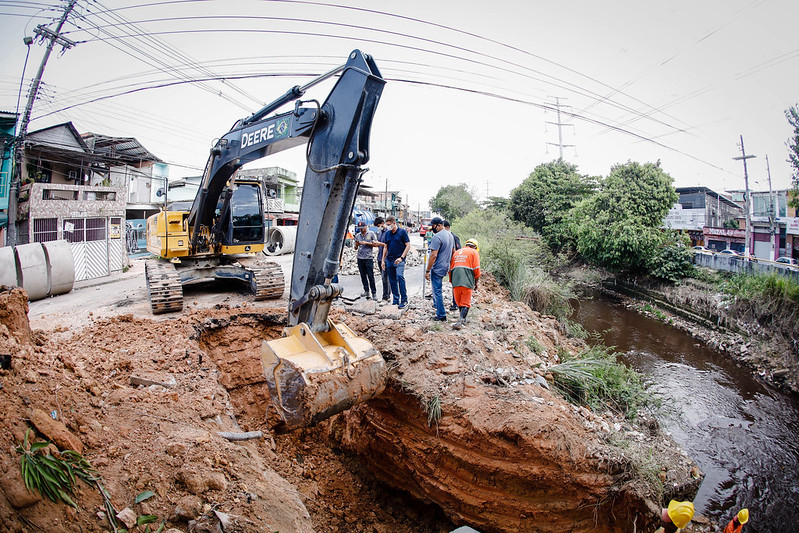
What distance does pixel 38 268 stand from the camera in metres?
9.45

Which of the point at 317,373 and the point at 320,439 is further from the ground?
the point at 317,373

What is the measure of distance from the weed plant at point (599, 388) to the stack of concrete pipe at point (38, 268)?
10.9 meters

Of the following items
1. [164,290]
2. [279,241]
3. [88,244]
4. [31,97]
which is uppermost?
[31,97]

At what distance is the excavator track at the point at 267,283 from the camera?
8039 millimetres

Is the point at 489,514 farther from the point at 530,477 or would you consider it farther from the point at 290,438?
the point at 290,438

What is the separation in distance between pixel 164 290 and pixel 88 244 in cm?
888

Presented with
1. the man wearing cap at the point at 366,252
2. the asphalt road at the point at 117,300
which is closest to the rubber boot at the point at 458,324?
the man wearing cap at the point at 366,252

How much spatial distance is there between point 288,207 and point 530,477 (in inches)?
1248

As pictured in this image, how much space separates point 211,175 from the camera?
22.0ft

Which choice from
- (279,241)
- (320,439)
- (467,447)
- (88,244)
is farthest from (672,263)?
(88,244)

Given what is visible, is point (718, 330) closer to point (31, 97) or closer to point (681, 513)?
point (681, 513)

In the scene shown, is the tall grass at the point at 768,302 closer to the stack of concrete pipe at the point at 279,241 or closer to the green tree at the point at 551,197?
the green tree at the point at 551,197

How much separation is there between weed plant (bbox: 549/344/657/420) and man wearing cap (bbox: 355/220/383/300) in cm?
392

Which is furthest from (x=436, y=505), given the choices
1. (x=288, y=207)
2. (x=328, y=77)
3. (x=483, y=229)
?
(x=288, y=207)
